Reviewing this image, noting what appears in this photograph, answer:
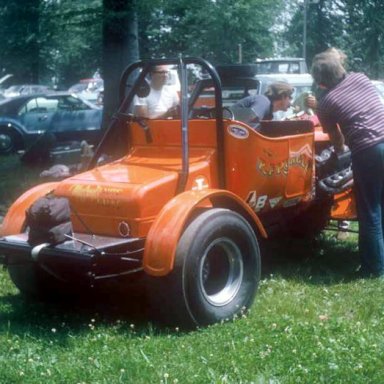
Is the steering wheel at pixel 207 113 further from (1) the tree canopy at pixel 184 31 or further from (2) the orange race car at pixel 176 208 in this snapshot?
(1) the tree canopy at pixel 184 31

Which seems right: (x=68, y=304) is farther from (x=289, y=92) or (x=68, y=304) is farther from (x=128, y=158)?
(x=289, y=92)

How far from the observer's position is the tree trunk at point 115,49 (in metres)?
10.2

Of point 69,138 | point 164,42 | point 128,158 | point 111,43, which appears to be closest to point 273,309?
point 128,158

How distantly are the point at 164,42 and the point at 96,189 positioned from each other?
21.2 metres

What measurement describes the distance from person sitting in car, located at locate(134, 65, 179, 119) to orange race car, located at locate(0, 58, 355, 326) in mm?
99

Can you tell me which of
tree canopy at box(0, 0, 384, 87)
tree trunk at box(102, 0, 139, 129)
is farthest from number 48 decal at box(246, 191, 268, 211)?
tree trunk at box(102, 0, 139, 129)

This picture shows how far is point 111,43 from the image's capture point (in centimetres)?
1082

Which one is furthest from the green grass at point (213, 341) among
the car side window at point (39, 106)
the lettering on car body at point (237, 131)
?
the car side window at point (39, 106)

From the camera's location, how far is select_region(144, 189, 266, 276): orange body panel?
479 cm

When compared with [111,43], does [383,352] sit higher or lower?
lower

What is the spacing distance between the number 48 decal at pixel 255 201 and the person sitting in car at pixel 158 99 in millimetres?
1007

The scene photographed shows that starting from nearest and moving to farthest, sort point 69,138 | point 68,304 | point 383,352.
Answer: point 383,352 → point 68,304 → point 69,138

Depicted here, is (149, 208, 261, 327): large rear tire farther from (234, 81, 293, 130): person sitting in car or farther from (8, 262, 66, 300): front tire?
(234, 81, 293, 130): person sitting in car

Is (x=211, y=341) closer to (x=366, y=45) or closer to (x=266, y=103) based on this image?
(x=266, y=103)
